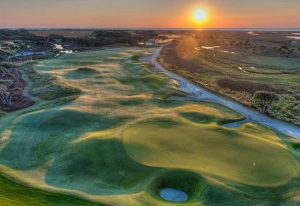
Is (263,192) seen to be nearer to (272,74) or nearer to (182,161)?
(182,161)

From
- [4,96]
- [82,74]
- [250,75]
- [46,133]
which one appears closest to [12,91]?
[4,96]

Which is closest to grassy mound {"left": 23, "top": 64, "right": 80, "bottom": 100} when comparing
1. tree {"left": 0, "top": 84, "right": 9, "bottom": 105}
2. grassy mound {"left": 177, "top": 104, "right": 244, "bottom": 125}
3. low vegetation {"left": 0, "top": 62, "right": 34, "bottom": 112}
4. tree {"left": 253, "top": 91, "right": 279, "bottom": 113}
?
low vegetation {"left": 0, "top": 62, "right": 34, "bottom": 112}

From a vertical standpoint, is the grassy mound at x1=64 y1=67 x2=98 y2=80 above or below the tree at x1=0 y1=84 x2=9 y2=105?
above

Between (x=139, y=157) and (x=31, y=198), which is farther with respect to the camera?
(x=139, y=157)

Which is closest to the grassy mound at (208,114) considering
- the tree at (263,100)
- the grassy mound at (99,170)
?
the tree at (263,100)

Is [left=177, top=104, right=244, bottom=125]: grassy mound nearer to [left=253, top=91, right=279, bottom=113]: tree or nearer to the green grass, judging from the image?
[left=253, top=91, right=279, bottom=113]: tree

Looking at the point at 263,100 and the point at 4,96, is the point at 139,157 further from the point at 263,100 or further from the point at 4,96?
the point at 4,96
